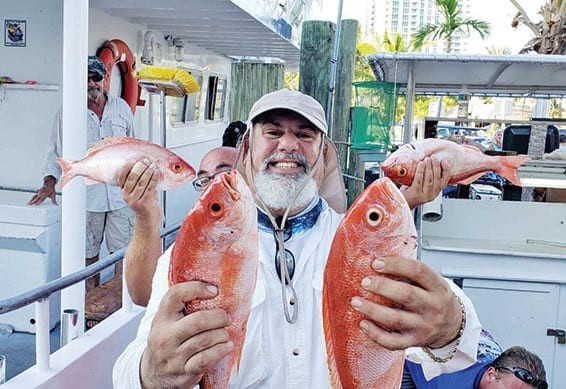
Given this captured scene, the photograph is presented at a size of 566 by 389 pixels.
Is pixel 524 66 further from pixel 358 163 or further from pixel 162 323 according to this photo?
pixel 162 323

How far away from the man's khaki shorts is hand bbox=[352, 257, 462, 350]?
454cm

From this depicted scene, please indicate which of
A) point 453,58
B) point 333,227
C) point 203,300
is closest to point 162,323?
point 203,300

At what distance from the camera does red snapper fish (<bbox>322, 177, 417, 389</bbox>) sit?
1.25 metres

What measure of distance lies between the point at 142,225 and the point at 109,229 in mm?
3415

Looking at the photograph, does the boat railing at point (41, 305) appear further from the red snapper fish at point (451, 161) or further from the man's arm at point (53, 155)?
the man's arm at point (53, 155)

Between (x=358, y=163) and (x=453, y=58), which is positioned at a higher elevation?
(x=453, y=58)

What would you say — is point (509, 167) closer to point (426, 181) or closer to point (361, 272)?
point (426, 181)

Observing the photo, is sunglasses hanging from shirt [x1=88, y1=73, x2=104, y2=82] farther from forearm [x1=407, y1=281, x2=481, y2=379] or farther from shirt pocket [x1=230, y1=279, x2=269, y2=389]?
forearm [x1=407, y1=281, x2=481, y2=379]

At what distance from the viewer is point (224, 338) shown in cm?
132

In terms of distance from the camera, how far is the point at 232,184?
129 centimetres

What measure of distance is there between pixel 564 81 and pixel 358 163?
2.69 metres

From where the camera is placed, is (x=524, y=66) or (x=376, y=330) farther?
(x=524, y=66)

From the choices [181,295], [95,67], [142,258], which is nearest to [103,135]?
[95,67]

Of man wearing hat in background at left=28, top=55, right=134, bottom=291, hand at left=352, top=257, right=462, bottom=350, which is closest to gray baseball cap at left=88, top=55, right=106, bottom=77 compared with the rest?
man wearing hat in background at left=28, top=55, right=134, bottom=291
